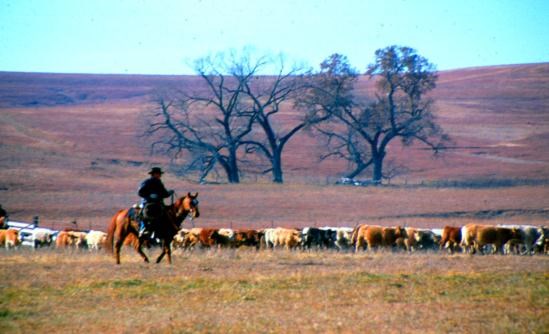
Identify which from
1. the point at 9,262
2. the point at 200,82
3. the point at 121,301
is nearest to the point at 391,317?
the point at 121,301

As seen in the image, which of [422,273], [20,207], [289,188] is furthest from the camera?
[289,188]

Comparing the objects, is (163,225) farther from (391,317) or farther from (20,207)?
(20,207)

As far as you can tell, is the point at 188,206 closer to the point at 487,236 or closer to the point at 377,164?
the point at 487,236

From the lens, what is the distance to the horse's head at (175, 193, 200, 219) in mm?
19344

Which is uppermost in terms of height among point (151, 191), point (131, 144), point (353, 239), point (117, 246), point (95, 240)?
point (131, 144)

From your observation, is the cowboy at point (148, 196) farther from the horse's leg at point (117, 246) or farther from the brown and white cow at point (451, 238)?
the brown and white cow at point (451, 238)

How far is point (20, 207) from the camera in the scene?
4497 cm

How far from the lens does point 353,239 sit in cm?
2925

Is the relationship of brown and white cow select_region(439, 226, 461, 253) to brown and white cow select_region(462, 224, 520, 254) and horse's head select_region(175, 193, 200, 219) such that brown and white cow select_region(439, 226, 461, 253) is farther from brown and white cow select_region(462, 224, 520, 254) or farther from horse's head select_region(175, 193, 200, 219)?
horse's head select_region(175, 193, 200, 219)

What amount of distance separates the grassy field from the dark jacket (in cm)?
140

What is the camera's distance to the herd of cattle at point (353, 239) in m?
27.1

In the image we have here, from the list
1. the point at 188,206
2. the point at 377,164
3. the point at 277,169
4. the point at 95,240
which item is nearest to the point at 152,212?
the point at 188,206

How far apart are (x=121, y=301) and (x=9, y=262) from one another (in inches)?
279

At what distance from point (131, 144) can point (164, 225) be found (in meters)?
65.4
